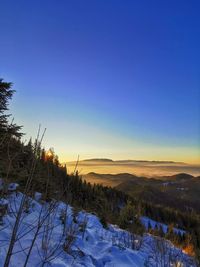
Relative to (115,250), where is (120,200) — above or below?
below

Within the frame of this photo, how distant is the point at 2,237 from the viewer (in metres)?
6.20

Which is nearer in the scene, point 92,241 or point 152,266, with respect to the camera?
point 152,266

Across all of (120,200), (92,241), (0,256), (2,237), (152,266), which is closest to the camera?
(0,256)

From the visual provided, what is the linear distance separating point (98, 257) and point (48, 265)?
1.95 m

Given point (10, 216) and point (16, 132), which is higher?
point (16, 132)

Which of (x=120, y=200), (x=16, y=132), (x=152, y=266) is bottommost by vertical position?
(x=120, y=200)

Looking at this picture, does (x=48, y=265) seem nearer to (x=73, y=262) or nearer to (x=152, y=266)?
(x=73, y=262)

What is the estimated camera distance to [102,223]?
42.3 ft

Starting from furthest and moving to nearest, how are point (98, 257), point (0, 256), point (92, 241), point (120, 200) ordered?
point (120, 200)
point (92, 241)
point (98, 257)
point (0, 256)

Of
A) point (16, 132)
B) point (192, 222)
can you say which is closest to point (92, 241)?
point (16, 132)

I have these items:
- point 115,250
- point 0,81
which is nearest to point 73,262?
point 115,250

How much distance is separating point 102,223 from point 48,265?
7.52m

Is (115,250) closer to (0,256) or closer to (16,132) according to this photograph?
(0,256)

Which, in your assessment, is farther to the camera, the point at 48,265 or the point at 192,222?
the point at 192,222
